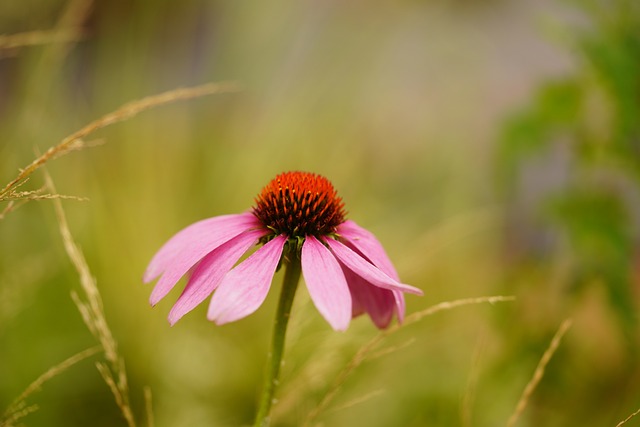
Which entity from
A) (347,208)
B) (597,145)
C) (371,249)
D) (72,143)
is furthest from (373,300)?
(347,208)

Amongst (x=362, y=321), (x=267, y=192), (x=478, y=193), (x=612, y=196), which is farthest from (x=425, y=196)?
(x=267, y=192)

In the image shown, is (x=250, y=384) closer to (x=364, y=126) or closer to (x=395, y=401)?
(x=395, y=401)

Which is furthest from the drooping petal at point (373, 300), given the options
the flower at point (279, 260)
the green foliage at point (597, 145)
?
the green foliage at point (597, 145)

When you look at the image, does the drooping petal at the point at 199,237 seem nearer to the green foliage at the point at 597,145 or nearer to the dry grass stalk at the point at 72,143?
the dry grass stalk at the point at 72,143

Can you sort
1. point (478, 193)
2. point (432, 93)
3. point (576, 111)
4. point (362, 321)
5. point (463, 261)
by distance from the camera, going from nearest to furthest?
1. point (576, 111)
2. point (362, 321)
3. point (463, 261)
4. point (478, 193)
5. point (432, 93)

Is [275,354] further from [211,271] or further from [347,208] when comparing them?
[347,208]
